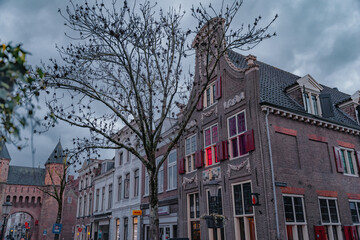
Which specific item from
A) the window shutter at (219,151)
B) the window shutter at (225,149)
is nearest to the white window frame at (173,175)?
the window shutter at (219,151)

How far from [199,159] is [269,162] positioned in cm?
508

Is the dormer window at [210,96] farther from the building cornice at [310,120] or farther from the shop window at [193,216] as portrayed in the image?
the shop window at [193,216]

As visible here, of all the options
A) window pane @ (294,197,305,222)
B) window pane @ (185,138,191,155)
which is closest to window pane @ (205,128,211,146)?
window pane @ (185,138,191,155)

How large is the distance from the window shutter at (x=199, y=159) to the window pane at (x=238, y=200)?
10.0 feet

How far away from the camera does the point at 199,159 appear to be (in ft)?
56.7

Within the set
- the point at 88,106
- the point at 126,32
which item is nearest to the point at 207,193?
the point at 88,106

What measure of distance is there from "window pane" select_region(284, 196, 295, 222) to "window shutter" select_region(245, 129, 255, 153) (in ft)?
8.66

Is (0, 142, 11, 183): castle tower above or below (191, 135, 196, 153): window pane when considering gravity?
above

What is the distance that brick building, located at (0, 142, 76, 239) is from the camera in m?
53.4

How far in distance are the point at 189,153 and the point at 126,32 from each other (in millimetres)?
10814

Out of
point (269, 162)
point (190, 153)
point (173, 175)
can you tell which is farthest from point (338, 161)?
point (173, 175)

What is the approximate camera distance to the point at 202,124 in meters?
18.0

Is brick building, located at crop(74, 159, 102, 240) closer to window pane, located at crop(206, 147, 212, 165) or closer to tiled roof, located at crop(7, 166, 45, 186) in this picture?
window pane, located at crop(206, 147, 212, 165)

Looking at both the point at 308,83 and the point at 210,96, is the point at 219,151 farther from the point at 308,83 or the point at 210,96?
the point at 308,83
